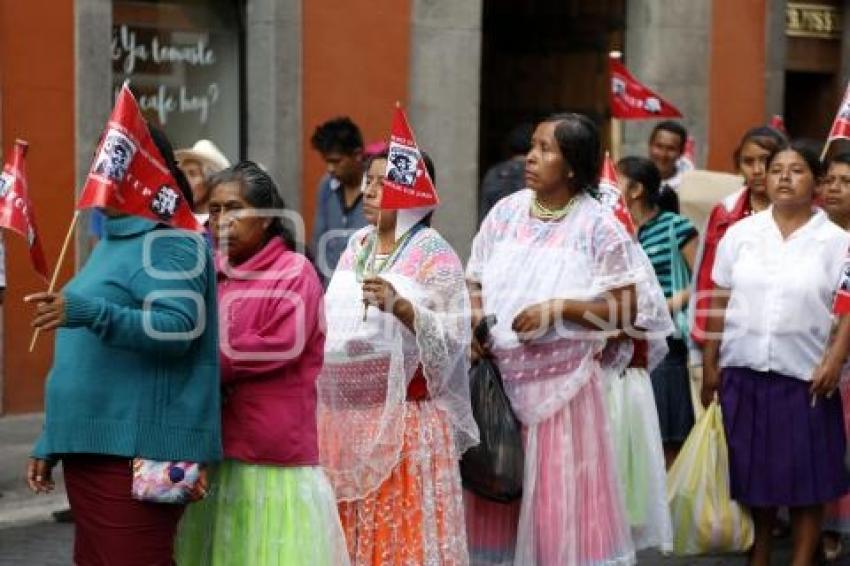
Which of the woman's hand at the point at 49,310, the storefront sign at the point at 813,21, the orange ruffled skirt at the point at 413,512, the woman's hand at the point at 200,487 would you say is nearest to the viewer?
the woman's hand at the point at 49,310

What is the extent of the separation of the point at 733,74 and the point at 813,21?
2012 mm

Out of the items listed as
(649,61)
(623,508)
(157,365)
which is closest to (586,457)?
(623,508)

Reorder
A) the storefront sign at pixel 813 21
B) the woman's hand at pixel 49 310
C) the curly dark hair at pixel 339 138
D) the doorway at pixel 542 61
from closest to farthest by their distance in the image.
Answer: the woman's hand at pixel 49 310
the curly dark hair at pixel 339 138
the doorway at pixel 542 61
the storefront sign at pixel 813 21

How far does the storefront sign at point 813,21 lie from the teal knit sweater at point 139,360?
44.9ft

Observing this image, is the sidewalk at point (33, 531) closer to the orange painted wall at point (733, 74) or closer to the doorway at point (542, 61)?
the doorway at point (542, 61)

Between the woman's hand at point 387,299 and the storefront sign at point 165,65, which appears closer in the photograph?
the woman's hand at point 387,299

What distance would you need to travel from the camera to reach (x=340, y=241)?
10.9 metres

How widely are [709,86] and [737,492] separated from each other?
9587 mm

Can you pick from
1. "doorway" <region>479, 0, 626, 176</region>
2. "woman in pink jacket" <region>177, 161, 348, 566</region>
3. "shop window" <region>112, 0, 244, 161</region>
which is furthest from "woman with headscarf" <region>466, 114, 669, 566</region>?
"doorway" <region>479, 0, 626, 176</region>

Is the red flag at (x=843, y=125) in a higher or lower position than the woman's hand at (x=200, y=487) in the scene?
higher

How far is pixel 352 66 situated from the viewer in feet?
46.2

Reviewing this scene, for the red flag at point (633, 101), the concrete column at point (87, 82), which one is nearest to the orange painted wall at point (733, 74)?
the red flag at point (633, 101)

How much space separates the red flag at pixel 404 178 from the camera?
6621 millimetres

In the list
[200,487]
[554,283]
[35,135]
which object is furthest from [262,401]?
[35,135]
